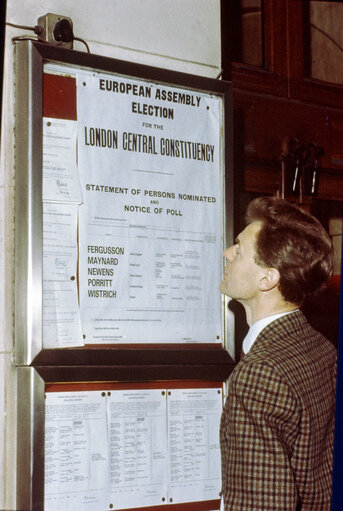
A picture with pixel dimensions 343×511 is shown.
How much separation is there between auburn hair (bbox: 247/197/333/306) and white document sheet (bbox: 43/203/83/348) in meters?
0.55

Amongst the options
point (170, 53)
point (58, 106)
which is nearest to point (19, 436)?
point (58, 106)

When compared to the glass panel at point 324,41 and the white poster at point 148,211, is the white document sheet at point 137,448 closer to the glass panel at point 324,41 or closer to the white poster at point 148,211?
the white poster at point 148,211

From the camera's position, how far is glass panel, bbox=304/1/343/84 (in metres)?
3.66

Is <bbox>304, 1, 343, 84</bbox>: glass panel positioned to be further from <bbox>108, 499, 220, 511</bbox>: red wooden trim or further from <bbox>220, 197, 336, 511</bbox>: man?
<bbox>108, 499, 220, 511</bbox>: red wooden trim

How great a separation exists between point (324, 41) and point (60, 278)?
2142 millimetres

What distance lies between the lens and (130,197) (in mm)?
2367

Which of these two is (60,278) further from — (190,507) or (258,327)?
(190,507)

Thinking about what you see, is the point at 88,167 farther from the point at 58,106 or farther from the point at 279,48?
the point at 279,48

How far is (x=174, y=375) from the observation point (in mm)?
2418

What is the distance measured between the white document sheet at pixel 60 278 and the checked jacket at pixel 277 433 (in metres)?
0.47

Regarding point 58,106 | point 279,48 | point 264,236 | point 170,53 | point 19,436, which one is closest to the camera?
point 19,436

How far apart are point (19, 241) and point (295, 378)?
79 cm

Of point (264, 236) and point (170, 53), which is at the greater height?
point (170, 53)

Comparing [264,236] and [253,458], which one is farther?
[264,236]
